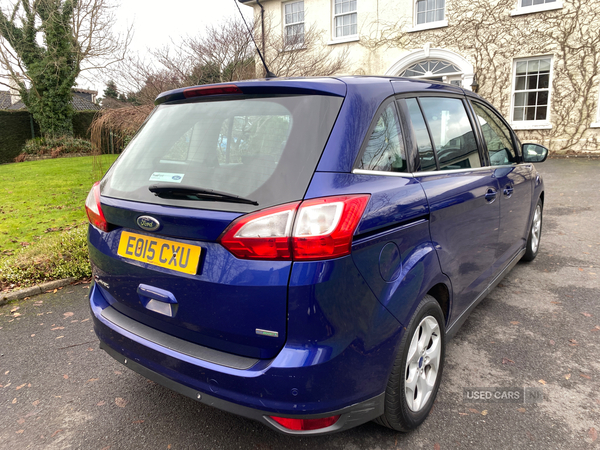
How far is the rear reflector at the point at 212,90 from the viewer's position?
6.71ft

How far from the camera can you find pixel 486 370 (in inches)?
107

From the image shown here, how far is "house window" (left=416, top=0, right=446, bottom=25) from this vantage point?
49.8 feet

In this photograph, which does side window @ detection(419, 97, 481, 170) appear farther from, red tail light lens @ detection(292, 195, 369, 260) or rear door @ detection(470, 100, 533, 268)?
red tail light lens @ detection(292, 195, 369, 260)

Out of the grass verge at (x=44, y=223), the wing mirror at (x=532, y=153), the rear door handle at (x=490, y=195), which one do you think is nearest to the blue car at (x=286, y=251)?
the rear door handle at (x=490, y=195)

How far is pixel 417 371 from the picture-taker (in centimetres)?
216

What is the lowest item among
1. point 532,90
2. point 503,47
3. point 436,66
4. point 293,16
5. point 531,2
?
point 532,90

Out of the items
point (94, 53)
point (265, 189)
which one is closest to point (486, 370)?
point (265, 189)

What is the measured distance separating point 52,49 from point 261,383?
2194cm

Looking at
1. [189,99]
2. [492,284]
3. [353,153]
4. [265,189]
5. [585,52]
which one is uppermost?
[585,52]

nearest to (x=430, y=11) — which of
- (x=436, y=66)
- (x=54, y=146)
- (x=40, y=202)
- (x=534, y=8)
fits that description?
(x=436, y=66)

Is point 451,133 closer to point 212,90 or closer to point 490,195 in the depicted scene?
point 490,195

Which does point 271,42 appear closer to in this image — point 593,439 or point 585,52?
point 585,52

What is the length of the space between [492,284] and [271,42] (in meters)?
11.1

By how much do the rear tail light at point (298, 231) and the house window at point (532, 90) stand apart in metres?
15.4
